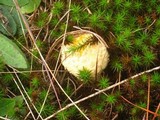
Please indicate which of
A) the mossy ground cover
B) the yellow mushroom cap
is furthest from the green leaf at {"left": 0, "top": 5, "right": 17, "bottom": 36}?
the yellow mushroom cap

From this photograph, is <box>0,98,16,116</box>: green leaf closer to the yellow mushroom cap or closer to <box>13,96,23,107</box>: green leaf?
<box>13,96,23,107</box>: green leaf

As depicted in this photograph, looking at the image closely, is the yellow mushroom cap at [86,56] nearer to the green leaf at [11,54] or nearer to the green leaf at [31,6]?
the green leaf at [11,54]

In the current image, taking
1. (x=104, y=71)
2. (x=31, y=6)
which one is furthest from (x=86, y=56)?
(x=31, y=6)

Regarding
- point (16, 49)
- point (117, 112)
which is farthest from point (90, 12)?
point (117, 112)

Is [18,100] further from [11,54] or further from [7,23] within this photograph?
[7,23]

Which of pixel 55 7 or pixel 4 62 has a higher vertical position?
pixel 55 7

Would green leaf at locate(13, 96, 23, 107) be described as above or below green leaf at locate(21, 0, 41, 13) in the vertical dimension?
below

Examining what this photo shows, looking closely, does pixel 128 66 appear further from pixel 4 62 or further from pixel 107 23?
pixel 4 62
